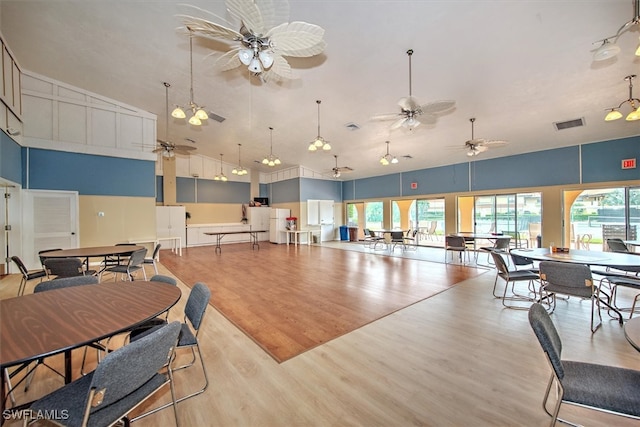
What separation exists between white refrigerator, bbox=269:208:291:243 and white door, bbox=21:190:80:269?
6.86 metres

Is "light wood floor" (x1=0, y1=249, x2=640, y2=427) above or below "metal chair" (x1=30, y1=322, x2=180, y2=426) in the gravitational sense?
below

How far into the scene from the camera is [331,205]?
41.4 ft

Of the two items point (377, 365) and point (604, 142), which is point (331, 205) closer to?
point (604, 142)

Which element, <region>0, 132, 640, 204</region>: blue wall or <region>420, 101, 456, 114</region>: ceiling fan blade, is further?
<region>0, 132, 640, 204</region>: blue wall

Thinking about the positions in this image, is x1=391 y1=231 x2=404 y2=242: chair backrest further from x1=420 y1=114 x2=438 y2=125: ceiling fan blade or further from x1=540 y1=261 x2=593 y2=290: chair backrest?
x1=540 y1=261 x2=593 y2=290: chair backrest

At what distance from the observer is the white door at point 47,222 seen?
5.73 m

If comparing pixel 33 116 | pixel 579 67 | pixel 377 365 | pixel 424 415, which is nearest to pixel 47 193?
pixel 33 116

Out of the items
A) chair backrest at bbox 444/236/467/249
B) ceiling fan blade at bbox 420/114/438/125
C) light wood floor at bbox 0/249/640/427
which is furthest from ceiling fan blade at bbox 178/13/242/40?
chair backrest at bbox 444/236/467/249

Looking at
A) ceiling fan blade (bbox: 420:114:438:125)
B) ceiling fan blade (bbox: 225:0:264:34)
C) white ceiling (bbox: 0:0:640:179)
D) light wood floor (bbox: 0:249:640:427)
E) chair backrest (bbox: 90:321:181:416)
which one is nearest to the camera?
chair backrest (bbox: 90:321:181:416)

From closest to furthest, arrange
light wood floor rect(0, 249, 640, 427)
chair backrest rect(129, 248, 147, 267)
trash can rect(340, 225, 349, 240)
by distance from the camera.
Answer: light wood floor rect(0, 249, 640, 427)
chair backrest rect(129, 248, 147, 267)
trash can rect(340, 225, 349, 240)

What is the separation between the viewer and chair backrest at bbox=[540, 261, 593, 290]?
9.16ft

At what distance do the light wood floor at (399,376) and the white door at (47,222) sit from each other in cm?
559

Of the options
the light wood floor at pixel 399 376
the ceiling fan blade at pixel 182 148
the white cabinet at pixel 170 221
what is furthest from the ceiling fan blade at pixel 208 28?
the white cabinet at pixel 170 221

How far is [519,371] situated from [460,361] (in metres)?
0.46
